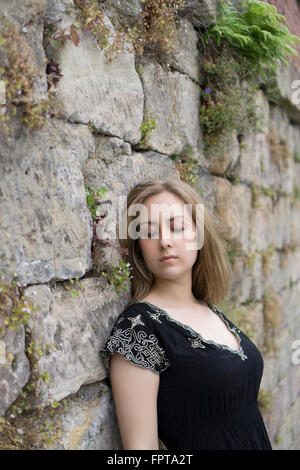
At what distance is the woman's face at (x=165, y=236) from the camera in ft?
6.36

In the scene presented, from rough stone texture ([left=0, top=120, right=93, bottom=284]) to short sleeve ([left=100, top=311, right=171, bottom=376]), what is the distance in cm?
26

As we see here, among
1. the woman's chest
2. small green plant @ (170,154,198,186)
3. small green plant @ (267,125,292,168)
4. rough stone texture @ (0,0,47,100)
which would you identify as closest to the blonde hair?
the woman's chest

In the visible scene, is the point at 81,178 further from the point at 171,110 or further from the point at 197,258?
the point at 171,110

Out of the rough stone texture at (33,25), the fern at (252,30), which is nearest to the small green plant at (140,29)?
the rough stone texture at (33,25)

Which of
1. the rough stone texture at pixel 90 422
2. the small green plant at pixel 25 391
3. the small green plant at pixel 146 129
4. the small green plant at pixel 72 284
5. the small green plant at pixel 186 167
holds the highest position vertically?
the small green plant at pixel 146 129

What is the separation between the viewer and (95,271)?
183 centimetres

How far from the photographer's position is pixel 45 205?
5.07 feet

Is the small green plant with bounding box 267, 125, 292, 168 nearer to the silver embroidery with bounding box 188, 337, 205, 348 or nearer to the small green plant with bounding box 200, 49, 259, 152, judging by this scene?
the small green plant with bounding box 200, 49, 259, 152

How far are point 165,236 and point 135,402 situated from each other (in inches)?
24.1

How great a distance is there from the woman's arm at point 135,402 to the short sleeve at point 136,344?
1.1 inches

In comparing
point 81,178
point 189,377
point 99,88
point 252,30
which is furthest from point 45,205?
point 252,30

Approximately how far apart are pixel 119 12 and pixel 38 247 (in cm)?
101

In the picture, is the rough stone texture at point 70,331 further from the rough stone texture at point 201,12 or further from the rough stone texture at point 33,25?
the rough stone texture at point 201,12

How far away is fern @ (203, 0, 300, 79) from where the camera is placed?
2592 millimetres
